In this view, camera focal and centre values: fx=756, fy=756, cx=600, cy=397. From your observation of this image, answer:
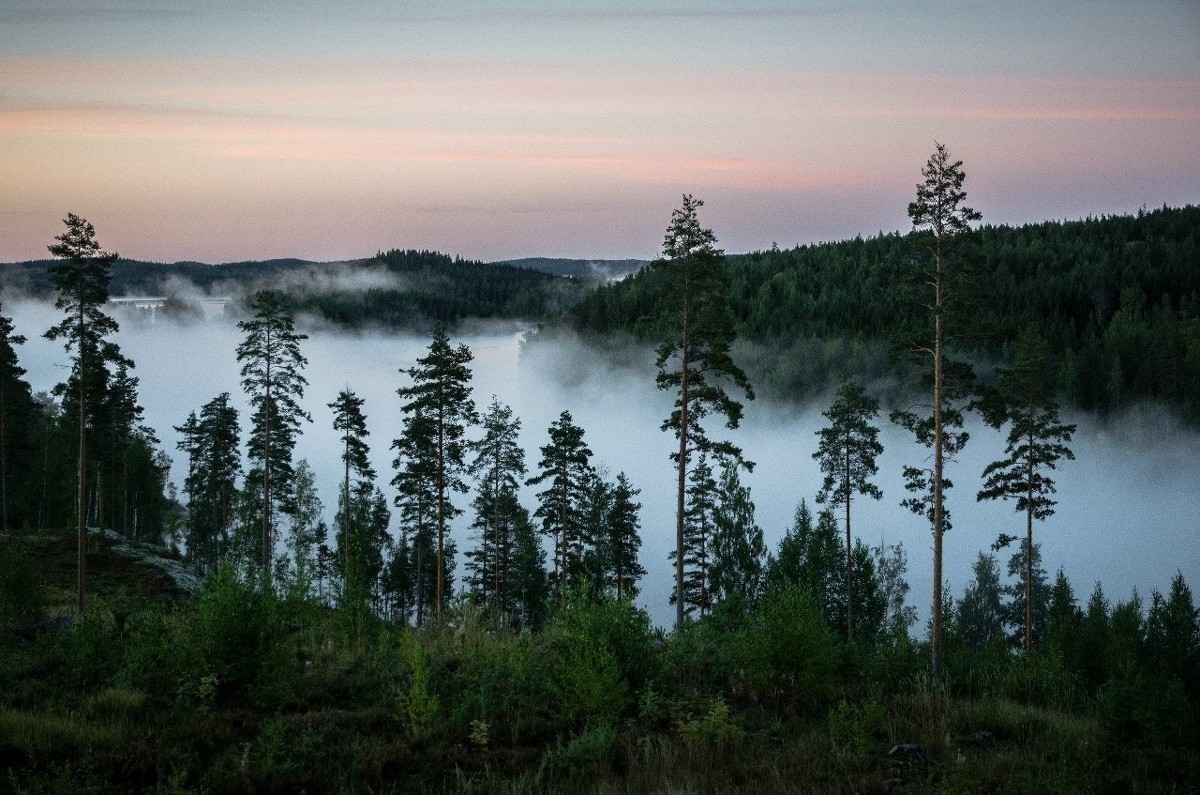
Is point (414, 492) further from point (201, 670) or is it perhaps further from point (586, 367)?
point (586, 367)

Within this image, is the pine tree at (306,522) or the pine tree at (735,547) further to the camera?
the pine tree at (306,522)

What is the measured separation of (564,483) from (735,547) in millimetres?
17126

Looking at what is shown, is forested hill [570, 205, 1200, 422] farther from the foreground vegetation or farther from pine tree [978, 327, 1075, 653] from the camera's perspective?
the foreground vegetation

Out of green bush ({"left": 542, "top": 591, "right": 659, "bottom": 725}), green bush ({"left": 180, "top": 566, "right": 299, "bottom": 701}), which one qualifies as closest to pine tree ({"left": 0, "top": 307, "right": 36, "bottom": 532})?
green bush ({"left": 180, "top": 566, "right": 299, "bottom": 701})

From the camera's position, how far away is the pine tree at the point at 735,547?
173 ft

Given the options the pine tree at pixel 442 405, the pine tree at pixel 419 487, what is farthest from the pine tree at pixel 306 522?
the pine tree at pixel 442 405

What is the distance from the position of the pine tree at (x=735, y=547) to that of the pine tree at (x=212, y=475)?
3435cm

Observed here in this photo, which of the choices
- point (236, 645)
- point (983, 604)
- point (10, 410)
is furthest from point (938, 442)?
point (983, 604)

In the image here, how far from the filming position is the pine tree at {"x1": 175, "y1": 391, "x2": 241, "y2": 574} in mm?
55812

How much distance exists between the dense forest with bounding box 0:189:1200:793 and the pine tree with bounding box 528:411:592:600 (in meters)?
0.19

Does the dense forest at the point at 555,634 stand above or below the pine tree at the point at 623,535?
above

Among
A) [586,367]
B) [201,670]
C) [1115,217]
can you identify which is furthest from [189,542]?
[1115,217]

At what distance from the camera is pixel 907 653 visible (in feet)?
53.3

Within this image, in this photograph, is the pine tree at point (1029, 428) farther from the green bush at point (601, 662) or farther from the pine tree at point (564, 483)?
the green bush at point (601, 662)
